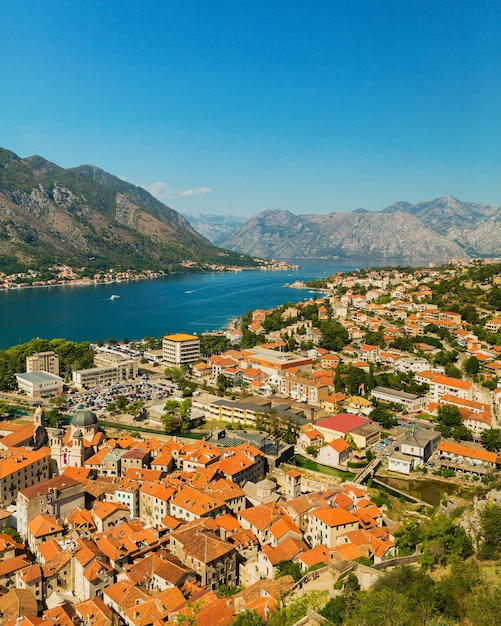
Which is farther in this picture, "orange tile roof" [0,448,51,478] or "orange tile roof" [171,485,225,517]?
"orange tile roof" [0,448,51,478]

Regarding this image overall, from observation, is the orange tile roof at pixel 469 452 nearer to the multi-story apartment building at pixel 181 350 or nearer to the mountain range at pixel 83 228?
the multi-story apartment building at pixel 181 350

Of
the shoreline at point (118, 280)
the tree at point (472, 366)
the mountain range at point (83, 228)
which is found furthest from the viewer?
the mountain range at point (83, 228)

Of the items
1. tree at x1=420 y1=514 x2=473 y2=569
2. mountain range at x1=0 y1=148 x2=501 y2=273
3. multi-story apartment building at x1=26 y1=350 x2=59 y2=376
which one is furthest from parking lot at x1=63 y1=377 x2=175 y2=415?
mountain range at x1=0 y1=148 x2=501 y2=273

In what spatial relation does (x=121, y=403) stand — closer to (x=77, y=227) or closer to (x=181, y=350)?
(x=181, y=350)

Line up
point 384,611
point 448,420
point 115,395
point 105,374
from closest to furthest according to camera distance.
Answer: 1. point 384,611
2. point 448,420
3. point 115,395
4. point 105,374

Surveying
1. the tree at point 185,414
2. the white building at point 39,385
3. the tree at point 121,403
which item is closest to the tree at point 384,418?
the tree at point 185,414

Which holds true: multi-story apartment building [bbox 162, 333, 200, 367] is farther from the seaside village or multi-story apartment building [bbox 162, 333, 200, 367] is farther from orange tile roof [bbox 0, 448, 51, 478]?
orange tile roof [bbox 0, 448, 51, 478]

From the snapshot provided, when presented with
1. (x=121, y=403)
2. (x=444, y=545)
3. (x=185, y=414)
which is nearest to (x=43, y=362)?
(x=121, y=403)
